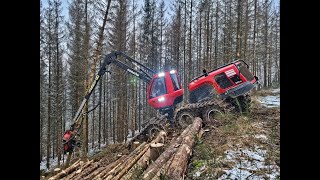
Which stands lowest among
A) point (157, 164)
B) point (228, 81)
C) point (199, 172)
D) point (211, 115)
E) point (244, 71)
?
point (199, 172)

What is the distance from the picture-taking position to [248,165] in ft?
11.4

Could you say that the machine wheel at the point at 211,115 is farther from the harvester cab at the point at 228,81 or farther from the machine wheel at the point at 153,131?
the machine wheel at the point at 153,131

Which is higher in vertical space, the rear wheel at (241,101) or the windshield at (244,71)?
the windshield at (244,71)

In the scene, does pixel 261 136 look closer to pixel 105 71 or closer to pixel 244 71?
pixel 244 71

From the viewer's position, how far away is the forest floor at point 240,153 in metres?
3.31

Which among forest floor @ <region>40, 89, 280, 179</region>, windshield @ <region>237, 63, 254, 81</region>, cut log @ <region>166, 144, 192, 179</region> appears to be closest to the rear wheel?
windshield @ <region>237, 63, 254, 81</region>

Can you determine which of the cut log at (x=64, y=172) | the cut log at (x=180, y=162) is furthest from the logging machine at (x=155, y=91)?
the cut log at (x=180, y=162)

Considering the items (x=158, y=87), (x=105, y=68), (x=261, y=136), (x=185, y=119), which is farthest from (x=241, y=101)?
(x=105, y=68)

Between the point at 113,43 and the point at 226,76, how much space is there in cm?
750

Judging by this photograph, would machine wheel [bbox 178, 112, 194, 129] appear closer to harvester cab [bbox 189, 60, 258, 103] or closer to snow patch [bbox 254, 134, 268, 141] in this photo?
harvester cab [bbox 189, 60, 258, 103]

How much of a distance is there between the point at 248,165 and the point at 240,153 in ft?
1.52
